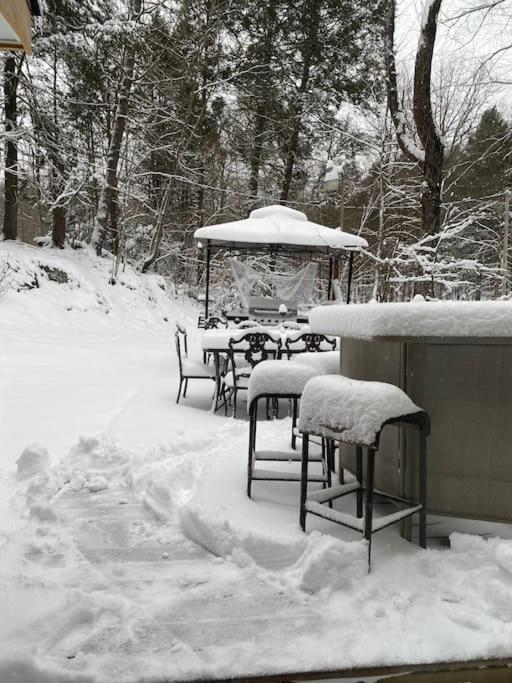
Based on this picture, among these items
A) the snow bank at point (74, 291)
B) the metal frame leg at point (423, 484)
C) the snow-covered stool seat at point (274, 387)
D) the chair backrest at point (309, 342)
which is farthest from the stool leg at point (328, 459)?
the snow bank at point (74, 291)

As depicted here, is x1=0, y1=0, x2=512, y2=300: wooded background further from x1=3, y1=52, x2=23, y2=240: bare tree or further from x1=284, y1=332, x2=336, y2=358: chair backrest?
x1=284, y1=332, x2=336, y2=358: chair backrest

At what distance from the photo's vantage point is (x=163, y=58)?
15.1 m

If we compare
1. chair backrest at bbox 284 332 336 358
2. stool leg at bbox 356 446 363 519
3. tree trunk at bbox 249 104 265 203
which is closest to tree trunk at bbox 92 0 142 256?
tree trunk at bbox 249 104 265 203

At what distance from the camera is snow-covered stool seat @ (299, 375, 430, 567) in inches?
83.0

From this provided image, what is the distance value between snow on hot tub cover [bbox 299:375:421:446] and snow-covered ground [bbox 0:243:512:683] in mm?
495

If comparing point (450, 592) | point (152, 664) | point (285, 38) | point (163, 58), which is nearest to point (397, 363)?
point (450, 592)

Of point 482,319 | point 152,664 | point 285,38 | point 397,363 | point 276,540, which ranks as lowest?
point 152,664

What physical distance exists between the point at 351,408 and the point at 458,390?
0.52 meters

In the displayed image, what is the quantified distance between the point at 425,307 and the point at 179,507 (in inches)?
65.5

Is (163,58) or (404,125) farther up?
(163,58)

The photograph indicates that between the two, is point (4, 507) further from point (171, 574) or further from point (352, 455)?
point (352, 455)

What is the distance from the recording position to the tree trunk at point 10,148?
38.6ft

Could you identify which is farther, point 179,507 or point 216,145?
point 216,145

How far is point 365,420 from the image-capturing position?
2.11 meters
